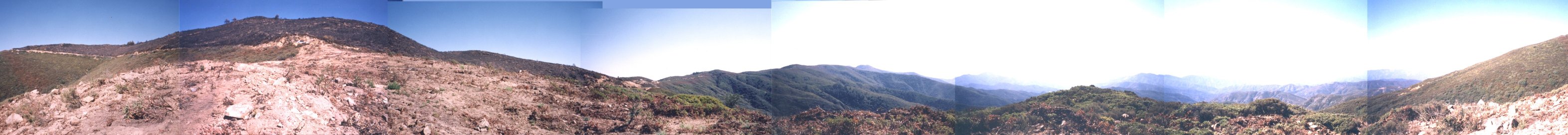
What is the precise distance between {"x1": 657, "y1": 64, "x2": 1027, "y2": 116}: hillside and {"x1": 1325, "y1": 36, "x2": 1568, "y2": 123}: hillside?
4.03m

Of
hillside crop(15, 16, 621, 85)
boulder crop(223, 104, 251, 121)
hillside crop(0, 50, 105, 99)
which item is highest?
hillside crop(15, 16, 621, 85)

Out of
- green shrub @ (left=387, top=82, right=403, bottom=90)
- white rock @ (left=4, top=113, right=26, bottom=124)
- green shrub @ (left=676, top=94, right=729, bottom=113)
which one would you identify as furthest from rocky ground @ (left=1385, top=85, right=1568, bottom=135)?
white rock @ (left=4, top=113, right=26, bottom=124)

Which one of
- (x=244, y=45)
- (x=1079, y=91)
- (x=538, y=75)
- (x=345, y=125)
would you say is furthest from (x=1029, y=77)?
(x=244, y=45)

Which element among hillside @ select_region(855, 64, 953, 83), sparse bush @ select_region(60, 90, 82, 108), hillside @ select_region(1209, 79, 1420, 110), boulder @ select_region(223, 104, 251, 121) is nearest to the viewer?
boulder @ select_region(223, 104, 251, 121)

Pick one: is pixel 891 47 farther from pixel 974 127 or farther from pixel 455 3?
pixel 455 3

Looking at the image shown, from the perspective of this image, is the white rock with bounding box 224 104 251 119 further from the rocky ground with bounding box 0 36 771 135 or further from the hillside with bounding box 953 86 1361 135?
the hillside with bounding box 953 86 1361 135

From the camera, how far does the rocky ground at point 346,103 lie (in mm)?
6758

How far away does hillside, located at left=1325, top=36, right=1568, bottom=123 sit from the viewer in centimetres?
745

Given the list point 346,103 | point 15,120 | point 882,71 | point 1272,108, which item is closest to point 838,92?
point 882,71

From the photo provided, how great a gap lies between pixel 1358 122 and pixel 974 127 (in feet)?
14.0

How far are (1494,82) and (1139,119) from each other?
3.58 meters

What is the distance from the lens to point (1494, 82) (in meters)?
7.75

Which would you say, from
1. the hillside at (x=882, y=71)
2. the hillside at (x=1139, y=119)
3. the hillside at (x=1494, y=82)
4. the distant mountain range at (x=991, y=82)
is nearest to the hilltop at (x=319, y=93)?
the hillside at (x=882, y=71)

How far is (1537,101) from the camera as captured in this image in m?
7.14
